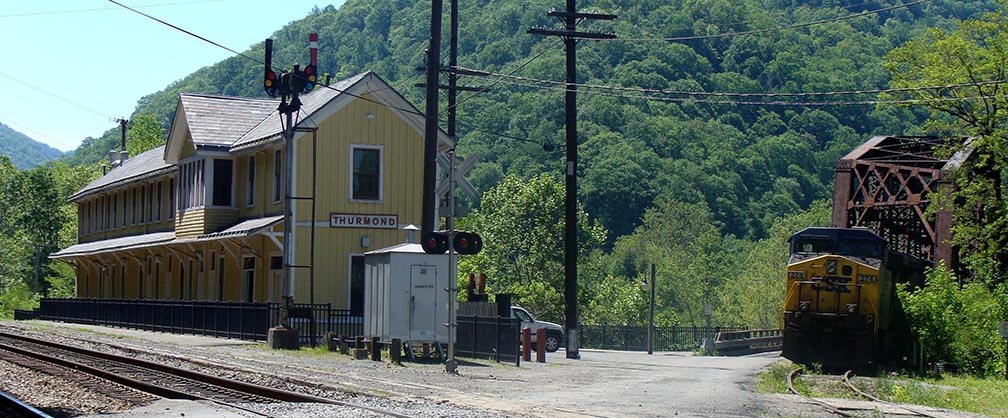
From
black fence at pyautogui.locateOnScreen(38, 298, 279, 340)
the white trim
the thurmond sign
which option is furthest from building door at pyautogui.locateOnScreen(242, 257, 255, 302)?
the white trim

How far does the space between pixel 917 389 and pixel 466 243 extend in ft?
29.2

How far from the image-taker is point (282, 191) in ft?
124

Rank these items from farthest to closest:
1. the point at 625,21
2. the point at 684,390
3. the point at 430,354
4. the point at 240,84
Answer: the point at 240,84 → the point at 625,21 → the point at 430,354 → the point at 684,390

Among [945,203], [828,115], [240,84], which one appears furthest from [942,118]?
[240,84]

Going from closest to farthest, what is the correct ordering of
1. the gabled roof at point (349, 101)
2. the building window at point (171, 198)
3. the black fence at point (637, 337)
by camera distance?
the gabled roof at point (349, 101) < the building window at point (171, 198) < the black fence at point (637, 337)

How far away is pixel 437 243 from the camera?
80.5 ft

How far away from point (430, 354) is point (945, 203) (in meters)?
17.3

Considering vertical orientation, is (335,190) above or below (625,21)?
below

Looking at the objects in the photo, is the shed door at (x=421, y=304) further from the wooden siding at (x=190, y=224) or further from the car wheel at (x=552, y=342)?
the wooden siding at (x=190, y=224)

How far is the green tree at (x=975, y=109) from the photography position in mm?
35125

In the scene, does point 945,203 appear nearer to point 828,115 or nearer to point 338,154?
point 338,154

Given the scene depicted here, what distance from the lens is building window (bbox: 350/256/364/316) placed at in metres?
37.0

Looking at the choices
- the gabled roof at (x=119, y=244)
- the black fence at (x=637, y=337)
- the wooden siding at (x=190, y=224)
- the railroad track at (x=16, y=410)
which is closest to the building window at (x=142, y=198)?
the gabled roof at (x=119, y=244)

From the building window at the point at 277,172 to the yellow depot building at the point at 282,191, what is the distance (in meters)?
0.04
